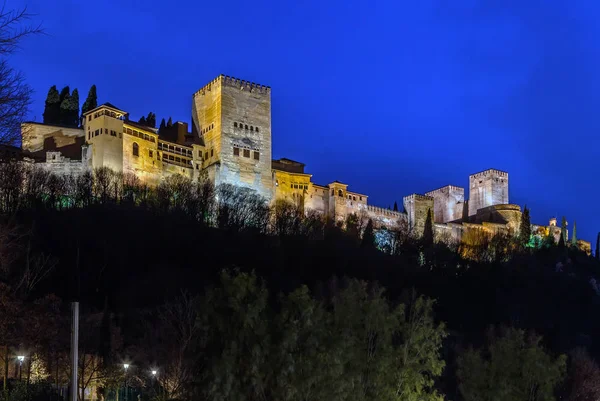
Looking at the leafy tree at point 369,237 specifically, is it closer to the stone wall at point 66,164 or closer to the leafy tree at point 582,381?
the stone wall at point 66,164

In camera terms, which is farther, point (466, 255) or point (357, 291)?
point (466, 255)

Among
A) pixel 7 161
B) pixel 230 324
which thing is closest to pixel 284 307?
pixel 230 324

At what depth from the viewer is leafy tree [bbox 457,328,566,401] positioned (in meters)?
28.2

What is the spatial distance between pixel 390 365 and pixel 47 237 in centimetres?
3121

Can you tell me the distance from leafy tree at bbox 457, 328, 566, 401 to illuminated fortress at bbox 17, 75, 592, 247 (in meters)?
39.2

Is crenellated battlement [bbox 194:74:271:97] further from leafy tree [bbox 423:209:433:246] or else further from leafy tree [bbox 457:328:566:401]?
leafy tree [bbox 457:328:566:401]

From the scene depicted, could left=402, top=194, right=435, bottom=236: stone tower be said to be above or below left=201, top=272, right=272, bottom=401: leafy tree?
above

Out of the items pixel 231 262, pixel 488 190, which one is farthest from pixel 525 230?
pixel 231 262

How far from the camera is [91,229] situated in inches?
1986

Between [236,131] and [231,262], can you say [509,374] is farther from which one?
[236,131]

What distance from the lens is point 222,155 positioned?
6938 cm

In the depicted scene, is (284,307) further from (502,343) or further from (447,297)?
(447,297)

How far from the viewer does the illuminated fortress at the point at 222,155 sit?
6162cm

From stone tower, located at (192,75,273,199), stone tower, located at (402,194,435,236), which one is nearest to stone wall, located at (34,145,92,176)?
stone tower, located at (192,75,273,199)
